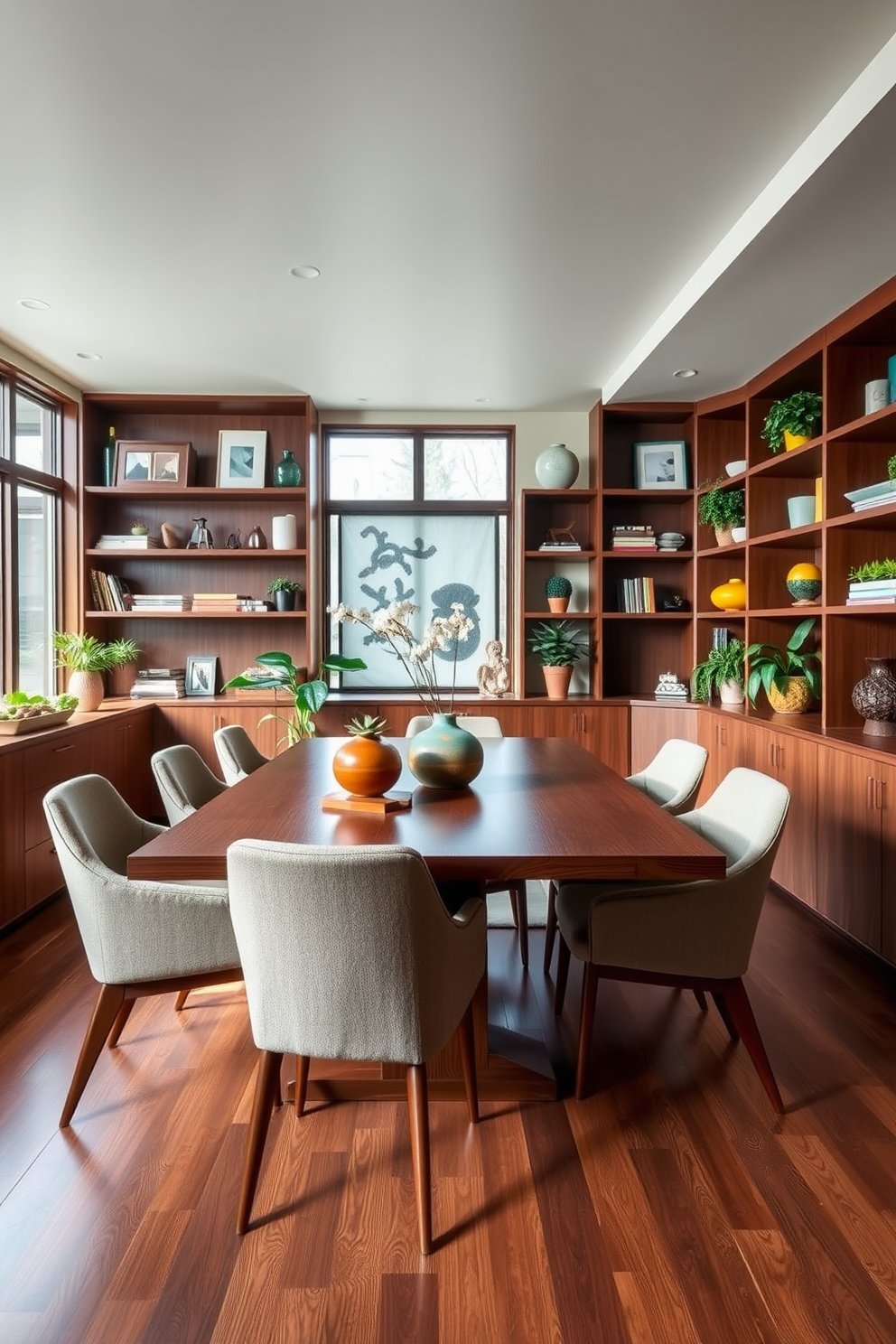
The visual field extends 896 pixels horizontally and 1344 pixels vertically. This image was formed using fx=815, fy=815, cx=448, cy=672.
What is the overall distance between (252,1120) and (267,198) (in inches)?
115

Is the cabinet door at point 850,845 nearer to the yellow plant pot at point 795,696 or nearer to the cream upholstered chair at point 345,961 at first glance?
the yellow plant pot at point 795,696

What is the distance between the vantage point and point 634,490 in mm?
5379

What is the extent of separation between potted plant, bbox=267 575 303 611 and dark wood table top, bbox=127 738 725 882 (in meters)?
2.71

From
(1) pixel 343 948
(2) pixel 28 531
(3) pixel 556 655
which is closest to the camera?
(1) pixel 343 948

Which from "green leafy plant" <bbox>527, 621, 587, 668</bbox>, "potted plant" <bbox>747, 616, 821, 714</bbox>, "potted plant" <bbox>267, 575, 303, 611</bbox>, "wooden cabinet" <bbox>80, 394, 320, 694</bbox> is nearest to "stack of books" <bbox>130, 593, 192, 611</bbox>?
"wooden cabinet" <bbox>80, 394, 320, 694</bbox>

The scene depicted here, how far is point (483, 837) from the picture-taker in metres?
1.95

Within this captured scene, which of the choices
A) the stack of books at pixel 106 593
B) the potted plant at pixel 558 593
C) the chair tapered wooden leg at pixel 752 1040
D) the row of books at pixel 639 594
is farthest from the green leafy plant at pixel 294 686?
the chair tapered wooden leg at pixel 752 1040

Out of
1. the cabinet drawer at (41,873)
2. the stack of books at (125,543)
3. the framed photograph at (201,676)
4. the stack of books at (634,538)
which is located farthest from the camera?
the framed photograph at (201,676)

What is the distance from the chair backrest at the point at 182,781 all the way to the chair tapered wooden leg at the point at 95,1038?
614mm

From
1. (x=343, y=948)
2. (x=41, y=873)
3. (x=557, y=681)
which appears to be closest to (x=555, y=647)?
(x=557, y=681)

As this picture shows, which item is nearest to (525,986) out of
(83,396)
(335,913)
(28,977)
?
(335,913)

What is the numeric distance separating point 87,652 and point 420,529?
2.39 metres

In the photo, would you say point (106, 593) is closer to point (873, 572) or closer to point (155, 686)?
point (155, 686)

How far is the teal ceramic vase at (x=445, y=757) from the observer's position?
98.0 inches
